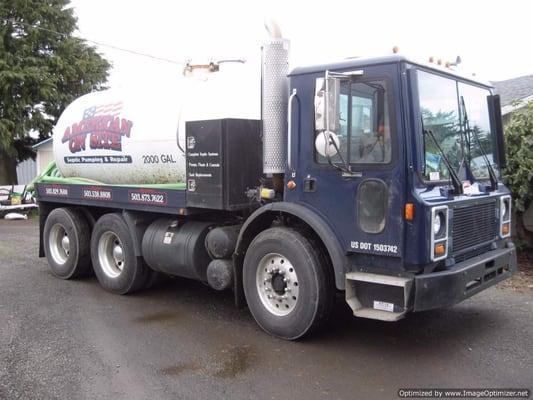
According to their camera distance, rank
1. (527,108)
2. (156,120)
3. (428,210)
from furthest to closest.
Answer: (527,108) < (156,120) < (428,210)

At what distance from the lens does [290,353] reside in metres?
4.89

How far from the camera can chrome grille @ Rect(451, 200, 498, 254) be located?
4.68 meters

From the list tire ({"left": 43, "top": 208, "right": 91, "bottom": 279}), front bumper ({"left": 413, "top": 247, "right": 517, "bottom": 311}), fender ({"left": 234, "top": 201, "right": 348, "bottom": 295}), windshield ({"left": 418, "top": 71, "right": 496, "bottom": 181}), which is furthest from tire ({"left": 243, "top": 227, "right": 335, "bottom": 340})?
tire ({"left": 43, "top": 208, "right": 91, "bottom": 279})

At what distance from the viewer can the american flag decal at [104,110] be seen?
718cm

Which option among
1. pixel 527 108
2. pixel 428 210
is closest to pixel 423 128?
pixel 428 210

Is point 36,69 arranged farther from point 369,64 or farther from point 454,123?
point 454,123

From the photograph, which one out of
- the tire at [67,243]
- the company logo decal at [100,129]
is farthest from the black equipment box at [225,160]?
the tire at [67,243]

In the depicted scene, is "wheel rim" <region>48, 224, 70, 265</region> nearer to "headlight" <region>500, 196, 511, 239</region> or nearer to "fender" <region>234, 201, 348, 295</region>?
"fender" <region>234, 201, 348, 295</region>

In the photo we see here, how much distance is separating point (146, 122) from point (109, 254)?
1958mm

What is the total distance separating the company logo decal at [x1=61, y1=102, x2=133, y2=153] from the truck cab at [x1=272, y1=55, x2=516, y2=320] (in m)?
2.86

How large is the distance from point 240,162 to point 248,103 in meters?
0.69

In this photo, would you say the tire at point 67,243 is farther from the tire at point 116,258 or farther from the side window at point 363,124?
the side window at point 363,124

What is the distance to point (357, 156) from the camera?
4.65m

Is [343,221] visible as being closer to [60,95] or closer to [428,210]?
[428,210]
